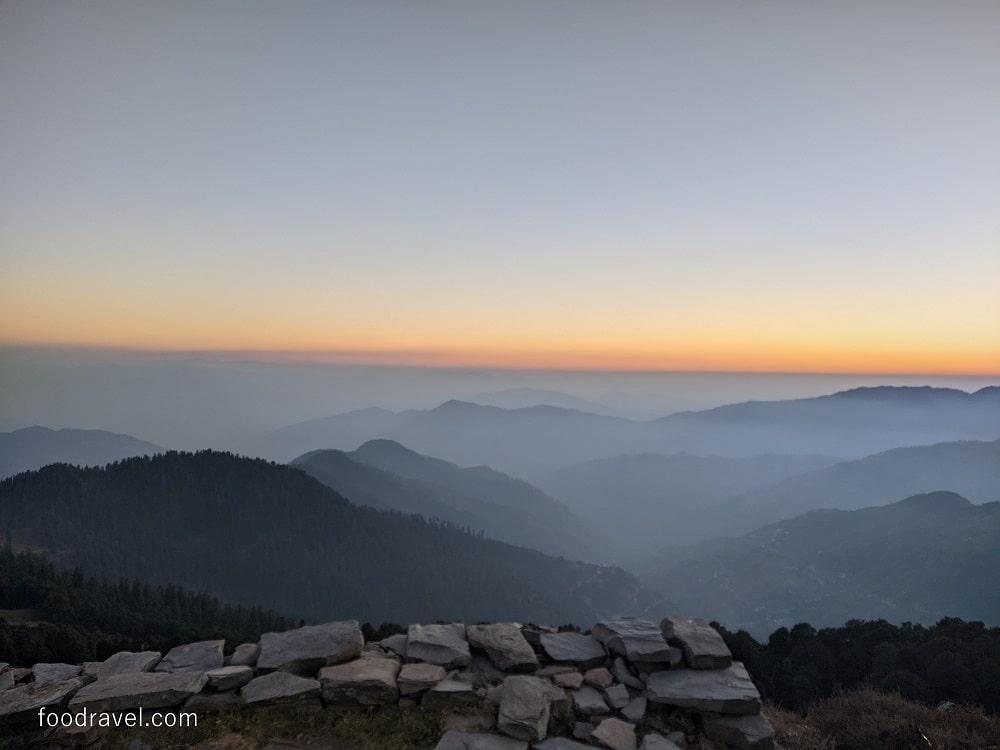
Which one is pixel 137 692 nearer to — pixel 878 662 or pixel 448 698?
pixel 448 698

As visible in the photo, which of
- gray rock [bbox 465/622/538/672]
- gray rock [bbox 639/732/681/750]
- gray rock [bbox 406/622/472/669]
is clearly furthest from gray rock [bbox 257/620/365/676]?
gray rock [bbox 639/732/681/750]

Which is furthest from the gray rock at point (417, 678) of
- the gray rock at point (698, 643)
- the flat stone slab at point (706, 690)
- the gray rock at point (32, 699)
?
the gray rock at point (32, 699)

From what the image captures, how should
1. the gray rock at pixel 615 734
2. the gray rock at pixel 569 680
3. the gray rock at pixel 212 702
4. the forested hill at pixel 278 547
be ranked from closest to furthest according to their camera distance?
the gray rock at pixel 615 734 → the gray rock at pixel 212 702 → the gray rock at pixel 569 680 → the forested hill at pixel 278 547

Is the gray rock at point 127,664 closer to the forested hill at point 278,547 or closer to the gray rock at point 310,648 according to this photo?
the gray rock at point 310,648

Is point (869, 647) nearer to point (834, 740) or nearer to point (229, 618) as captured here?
point (834, 740)

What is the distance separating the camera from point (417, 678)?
10.0 m

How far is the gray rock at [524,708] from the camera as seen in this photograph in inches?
356

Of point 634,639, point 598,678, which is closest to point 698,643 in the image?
point 634,639

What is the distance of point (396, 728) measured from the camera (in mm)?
9336

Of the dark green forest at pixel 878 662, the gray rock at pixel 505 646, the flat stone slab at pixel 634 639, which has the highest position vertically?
the flat stone slab at pixel 634 639

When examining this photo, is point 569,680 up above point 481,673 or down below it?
above

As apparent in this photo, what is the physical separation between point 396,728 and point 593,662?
14.8ft

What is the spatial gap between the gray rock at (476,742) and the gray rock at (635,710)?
7.37 ft

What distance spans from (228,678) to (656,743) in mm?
8058
